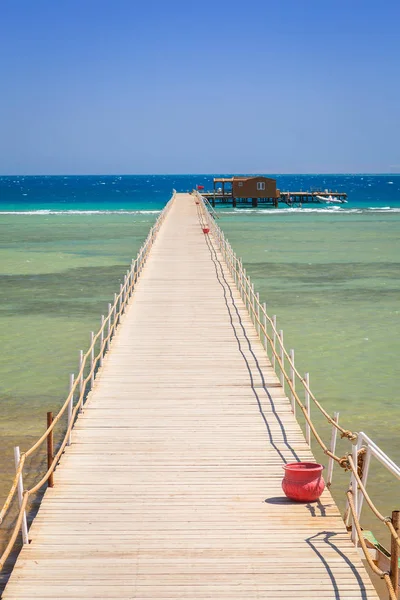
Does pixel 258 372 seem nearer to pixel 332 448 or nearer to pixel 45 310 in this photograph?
pixel 332 448

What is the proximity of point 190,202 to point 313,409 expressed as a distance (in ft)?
189

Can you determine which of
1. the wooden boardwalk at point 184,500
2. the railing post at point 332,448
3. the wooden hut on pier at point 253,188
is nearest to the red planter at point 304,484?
the wooden boardwalk at point 184,500

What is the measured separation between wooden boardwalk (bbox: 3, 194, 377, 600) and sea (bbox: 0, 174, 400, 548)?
70.8 inches

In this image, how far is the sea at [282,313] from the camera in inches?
672

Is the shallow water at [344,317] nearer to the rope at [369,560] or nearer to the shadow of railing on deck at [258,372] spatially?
the shadow of railing on deck at [258,372]

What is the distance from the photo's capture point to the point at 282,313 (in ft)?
93.7

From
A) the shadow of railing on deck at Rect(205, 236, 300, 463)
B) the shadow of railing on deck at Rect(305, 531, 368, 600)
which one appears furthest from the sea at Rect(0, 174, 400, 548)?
the shadow of railing on deck at Rect(305, 531, 368, 600)

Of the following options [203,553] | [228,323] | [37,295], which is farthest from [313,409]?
[37,295]

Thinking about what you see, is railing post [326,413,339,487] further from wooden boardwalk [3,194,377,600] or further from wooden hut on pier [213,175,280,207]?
wooden hut on pier [213,175,280,207]

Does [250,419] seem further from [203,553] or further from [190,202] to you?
[190,202]

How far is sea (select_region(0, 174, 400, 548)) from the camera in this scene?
17.1 m

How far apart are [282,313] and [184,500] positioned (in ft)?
61.5

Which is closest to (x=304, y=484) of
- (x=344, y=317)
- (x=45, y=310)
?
(x=344, y=317)

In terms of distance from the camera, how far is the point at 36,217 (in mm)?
→ 96812
